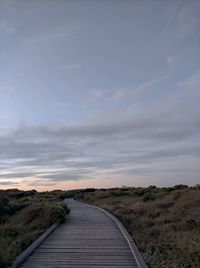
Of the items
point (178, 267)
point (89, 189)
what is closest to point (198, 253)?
point (178, 267)

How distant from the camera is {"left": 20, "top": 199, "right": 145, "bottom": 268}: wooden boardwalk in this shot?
9.04 m

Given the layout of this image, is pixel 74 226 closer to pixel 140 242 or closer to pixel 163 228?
pixel 163 228

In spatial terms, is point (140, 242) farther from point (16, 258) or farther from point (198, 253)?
point (16, 258)

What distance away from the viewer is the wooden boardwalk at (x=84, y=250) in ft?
29.6

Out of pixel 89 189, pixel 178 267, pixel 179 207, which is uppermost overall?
pixel 89 189

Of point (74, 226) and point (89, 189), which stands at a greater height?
point (89, 189)

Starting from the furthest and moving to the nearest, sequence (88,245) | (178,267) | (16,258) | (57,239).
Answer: (57,239), (88,245), (16,258), (178,267)

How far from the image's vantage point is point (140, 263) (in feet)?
29.1

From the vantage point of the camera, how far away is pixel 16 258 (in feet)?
30.5

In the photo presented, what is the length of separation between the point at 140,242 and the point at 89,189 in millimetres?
68482

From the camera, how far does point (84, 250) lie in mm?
10750

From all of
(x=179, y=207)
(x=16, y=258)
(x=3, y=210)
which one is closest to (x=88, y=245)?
(x=16, y=258)

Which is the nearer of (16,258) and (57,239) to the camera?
(16,258)

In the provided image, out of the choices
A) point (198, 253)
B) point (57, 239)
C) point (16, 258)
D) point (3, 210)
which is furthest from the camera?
point (3, 210)
